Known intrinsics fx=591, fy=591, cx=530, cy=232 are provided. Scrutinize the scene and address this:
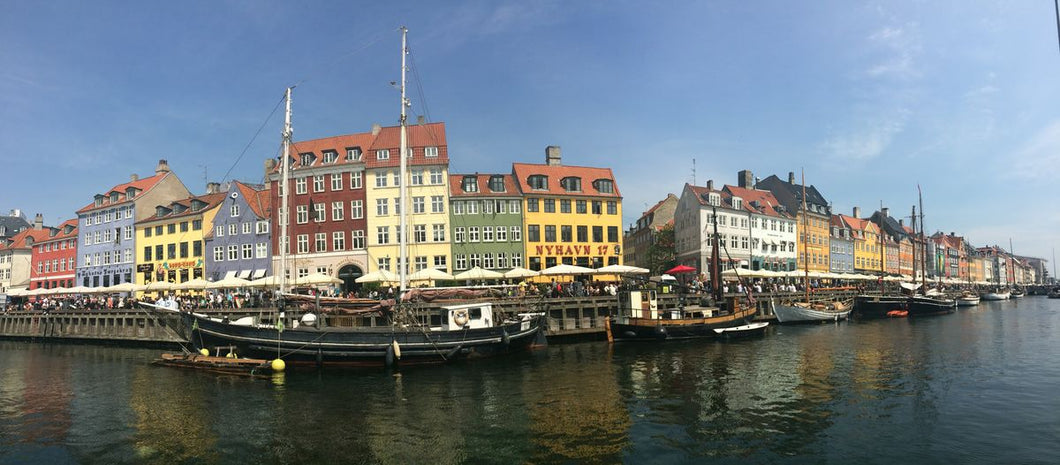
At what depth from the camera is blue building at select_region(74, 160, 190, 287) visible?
239ft

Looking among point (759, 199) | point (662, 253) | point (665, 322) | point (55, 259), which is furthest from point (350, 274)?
point (759, 199)

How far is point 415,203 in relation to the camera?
60.3 m

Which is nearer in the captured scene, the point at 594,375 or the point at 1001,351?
the point at 594,375

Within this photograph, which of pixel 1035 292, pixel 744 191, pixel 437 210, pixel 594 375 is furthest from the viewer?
pixel 1035 292

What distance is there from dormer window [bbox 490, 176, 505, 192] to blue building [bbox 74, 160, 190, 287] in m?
43.7

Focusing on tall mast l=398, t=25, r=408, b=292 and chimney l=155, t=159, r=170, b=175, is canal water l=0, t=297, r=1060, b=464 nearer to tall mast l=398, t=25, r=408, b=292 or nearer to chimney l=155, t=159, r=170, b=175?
tall mast l=398, t=25, r=408, b=292

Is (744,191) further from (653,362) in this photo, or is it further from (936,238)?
(936,238)

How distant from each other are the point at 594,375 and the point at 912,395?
12246 mm

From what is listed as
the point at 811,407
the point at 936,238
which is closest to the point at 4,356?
the point at 811,407

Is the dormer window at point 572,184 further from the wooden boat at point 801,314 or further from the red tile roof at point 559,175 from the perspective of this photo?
the wooden boat at point 801,314

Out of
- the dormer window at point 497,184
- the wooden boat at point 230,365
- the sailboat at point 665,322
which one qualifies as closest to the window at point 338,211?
the dormer window at point 497,184

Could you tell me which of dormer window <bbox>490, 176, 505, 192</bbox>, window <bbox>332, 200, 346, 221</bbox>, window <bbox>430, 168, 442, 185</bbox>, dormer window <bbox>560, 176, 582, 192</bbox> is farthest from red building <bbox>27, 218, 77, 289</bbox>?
dormer window <bbox>560, 176, 582, 192</bbox>

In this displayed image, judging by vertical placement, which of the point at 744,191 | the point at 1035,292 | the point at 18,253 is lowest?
the point at 1035,292

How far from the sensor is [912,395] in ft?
71.3
